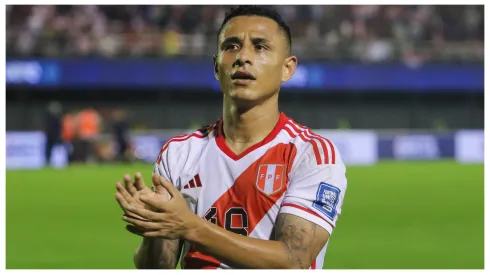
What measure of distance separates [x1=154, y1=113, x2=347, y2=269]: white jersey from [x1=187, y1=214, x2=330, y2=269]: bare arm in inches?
2.3

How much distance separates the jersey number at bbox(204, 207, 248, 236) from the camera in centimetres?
403

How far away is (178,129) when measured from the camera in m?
31.5

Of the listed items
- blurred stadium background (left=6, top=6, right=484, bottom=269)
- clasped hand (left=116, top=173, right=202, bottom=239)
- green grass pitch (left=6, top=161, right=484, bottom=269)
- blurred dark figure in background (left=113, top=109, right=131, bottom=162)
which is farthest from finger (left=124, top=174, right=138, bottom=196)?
blurred dark figure in background (left=113, top=109, right=131, bottom=162)

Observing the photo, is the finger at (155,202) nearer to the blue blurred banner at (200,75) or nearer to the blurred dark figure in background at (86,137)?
the blurred dark figure in background at (86,137)

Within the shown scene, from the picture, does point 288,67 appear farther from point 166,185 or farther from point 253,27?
point 166,185

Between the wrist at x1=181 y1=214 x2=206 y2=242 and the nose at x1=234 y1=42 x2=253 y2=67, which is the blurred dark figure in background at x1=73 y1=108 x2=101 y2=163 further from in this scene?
the wrist at x1=181 y1=214 x2=206 y2=242

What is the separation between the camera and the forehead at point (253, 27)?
13.4ft

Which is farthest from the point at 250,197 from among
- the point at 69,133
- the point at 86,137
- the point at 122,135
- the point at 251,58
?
the point at 69,133

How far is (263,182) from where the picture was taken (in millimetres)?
4047

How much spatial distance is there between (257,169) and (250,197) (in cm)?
13

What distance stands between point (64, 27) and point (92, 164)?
5266 millimetres

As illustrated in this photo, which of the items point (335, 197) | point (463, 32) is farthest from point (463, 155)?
point (335, 197)

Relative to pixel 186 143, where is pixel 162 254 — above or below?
below

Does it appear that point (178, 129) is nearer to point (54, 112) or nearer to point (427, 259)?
point (54, 112)
